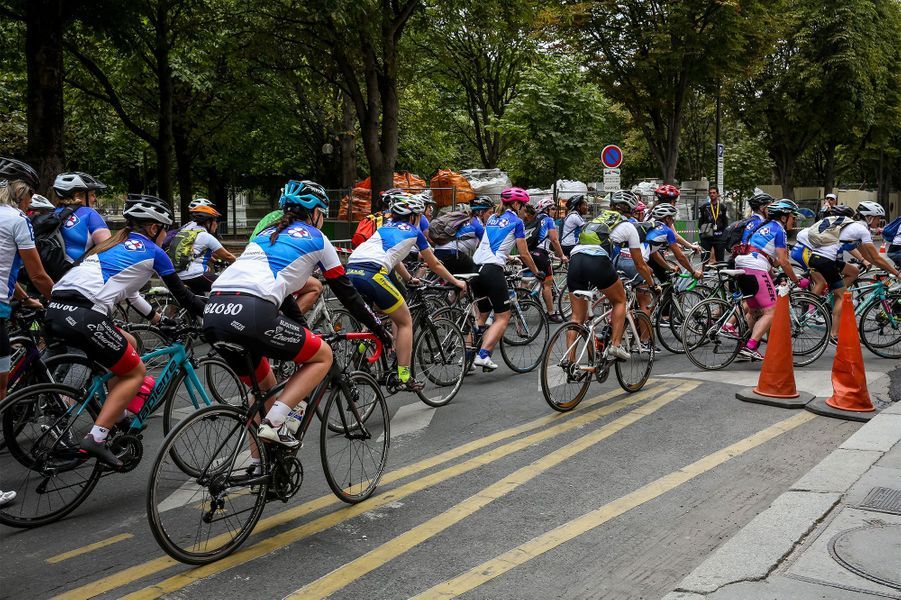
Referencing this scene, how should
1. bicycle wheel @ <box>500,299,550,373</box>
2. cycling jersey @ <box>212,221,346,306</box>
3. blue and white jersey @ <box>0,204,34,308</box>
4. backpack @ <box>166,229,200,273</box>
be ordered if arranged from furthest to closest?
bicycle wheel @ <box>500,299,550,373</box>, backpack @ <box>166,229,200,273</box>, blue and white jersey @ <box>0,204,34,308</box>, cycling jersey @ <box>212,221,346,306</box>

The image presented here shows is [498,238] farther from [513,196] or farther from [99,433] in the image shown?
[99,433]

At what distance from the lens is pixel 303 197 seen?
17.3 feet

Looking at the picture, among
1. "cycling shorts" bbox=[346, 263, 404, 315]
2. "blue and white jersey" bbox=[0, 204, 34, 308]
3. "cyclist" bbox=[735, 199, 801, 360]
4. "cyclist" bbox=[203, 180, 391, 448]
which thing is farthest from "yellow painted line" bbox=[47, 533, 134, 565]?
"cyclist" bbox=[735, 199, 801, 360]

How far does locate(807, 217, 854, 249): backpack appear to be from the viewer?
1101cm

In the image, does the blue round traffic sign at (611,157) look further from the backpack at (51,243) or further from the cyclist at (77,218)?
the backpack at (51,243)

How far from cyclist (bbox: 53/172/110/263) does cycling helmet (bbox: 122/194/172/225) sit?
251 cm

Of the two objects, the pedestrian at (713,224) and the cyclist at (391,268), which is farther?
the pedestrian at (713,224)

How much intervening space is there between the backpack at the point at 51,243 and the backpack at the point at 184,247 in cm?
167

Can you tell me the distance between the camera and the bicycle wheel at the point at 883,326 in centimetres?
1054

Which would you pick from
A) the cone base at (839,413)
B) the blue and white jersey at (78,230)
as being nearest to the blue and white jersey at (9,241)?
the blue and white jersey at (78,230)

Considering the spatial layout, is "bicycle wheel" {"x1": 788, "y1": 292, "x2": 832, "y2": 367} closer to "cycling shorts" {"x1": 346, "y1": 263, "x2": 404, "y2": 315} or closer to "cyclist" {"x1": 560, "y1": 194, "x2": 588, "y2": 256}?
"cyclist" {"x1": 560, "y1": 194, "x2": 588, "y2": 256}

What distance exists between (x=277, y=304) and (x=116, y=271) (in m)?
1.27

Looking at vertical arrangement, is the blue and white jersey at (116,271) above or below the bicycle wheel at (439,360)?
above

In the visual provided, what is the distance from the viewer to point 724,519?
5.12 m
